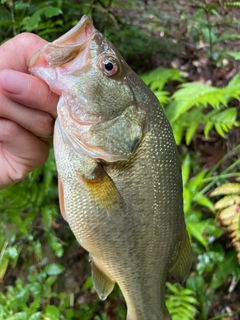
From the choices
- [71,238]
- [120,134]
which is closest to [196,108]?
[71,238]

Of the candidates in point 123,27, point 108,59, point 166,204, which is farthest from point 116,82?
point 123,27

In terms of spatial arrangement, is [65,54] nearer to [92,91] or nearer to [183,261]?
[92,91]

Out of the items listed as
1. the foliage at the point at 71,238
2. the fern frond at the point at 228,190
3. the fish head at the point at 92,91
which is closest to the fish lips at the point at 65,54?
the fish head at the point at 92,91

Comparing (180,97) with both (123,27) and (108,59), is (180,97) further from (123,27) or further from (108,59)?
(108,59)

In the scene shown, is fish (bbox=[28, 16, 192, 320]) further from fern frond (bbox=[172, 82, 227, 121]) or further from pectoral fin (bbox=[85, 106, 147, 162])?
fern frond (bbox=[172, 82, 227, 121])

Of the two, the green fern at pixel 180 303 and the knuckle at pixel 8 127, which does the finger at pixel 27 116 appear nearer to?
the knuckle at pixel 8 127

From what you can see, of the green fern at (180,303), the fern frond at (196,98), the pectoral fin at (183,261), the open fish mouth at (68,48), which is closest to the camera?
the open fish mouth at (68,48)
